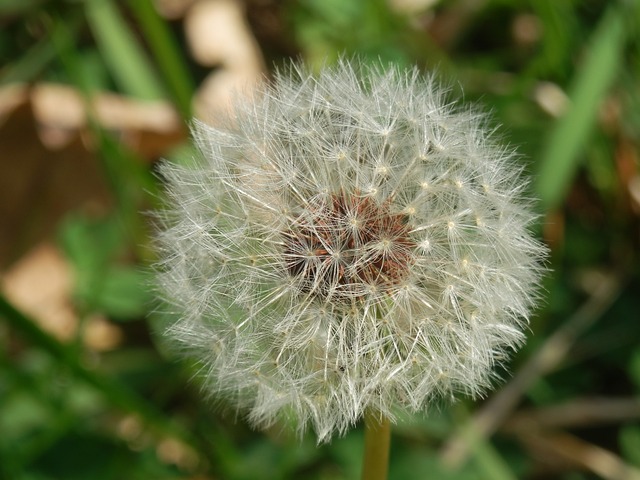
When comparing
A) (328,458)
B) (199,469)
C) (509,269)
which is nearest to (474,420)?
(328,458)

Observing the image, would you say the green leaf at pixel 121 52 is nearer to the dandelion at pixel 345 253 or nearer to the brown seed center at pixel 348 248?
the dandelion at pixel 345 253

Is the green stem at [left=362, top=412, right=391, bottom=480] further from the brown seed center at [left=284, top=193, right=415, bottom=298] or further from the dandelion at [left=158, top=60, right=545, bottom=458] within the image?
the brown seed center at [left=284, top=193, right=415, bottom=298]

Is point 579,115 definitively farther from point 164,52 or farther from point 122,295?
point 122,295

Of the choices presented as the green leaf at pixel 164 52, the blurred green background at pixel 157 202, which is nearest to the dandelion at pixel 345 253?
the blurred green background at pixel 157 202

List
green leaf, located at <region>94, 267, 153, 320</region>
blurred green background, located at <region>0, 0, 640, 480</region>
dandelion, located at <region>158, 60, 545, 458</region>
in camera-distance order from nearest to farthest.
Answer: dandelion, located at <region>158, 60, 545, 458</region> < blurred green background, located at <region>0, 0, 640, 480</region> < green leaf, located at <region>94, 267, 153, 320</region>

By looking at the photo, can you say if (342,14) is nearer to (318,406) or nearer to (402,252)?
(402,252)

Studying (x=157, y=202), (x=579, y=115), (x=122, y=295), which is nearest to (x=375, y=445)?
(x=157, y=202)

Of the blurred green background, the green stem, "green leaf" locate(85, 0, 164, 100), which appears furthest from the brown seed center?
"green leaf" locate(85, 0, 164, 100)
